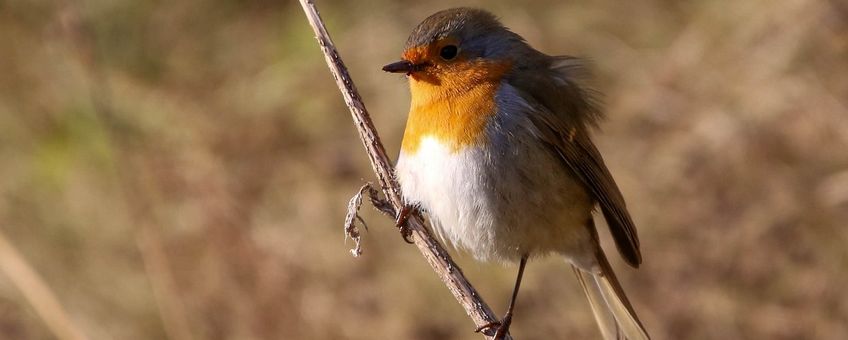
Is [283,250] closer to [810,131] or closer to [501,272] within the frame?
[501,272]

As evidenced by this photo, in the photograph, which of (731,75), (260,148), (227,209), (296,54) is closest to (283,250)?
(227,209)

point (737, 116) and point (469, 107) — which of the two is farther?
point (737, 116)

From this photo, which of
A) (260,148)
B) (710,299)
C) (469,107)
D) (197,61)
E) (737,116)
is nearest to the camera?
(469,107)

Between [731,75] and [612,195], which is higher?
[731,75]

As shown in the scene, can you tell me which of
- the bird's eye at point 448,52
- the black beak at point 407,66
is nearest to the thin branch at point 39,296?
the black beak at point 407,66

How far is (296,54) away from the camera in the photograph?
691 centimetres

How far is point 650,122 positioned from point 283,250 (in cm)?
216

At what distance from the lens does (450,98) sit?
364 centimetres

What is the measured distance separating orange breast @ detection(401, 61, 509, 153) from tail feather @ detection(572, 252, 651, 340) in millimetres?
843

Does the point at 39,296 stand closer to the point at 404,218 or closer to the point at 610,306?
the point at 404,218

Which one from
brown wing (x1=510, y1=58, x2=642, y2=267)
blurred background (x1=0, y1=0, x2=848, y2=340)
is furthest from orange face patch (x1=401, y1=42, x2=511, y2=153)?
blurred background (x1=0, y1=0, x2=848, y2=340)

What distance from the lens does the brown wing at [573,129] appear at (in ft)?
12.7

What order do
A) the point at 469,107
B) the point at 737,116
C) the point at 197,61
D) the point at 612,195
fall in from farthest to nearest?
the point at 197,61 < the point at 737,116 < the point at 612,195 < the point at 469,107

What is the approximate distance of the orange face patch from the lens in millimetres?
3572
